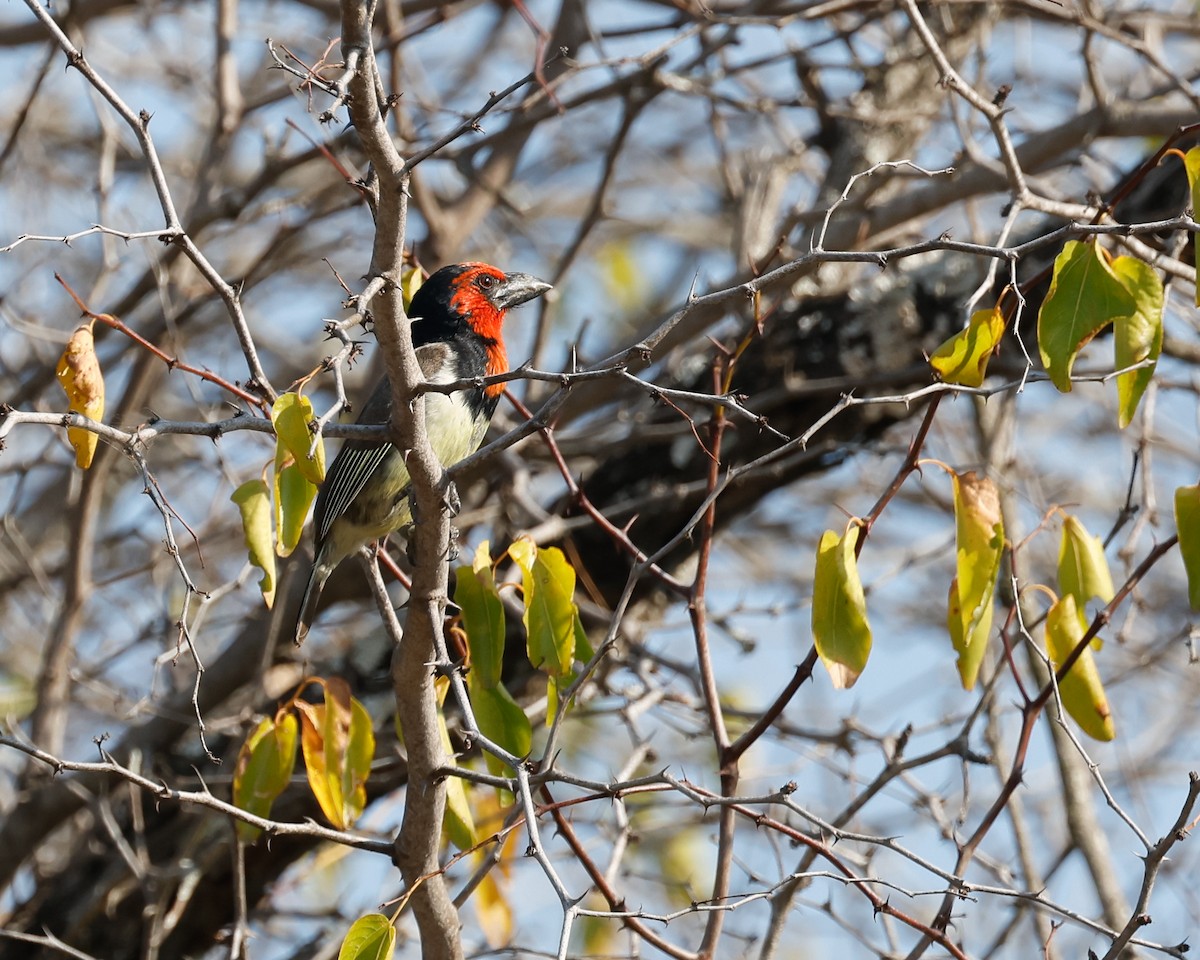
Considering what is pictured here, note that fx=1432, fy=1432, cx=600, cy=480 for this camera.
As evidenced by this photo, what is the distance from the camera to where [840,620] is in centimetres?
259

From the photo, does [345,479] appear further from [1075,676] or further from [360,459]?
[1075,676]

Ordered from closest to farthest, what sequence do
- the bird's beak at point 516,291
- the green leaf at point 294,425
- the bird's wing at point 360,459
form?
the green leaf at point 294,425 → the bird's wing at point 360,459 → the bird's beak at point 516,291

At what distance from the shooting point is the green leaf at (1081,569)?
2.89 meters

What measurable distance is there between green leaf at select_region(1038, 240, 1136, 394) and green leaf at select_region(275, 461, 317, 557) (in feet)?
4.45

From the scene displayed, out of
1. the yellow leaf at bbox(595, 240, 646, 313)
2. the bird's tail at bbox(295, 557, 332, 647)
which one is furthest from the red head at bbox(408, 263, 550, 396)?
the yellow leaf at bbox(595, 240, 646, 313)

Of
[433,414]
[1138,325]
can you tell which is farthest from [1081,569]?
[433,414]

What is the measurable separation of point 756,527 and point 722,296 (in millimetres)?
5054

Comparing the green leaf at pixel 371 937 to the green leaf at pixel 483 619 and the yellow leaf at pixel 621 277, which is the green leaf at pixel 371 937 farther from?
the yellow leaf at pixel 621 277

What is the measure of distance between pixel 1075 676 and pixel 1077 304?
0.77 metres

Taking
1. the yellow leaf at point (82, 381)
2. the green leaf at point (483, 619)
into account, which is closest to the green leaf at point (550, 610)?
the green leaf at point (483, 619)

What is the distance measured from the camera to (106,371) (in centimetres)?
571

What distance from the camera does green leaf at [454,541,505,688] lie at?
2.91 meters

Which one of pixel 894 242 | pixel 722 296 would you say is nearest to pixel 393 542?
pixel 894 242

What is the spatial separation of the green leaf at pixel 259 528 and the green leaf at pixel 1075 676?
4.99 ft
